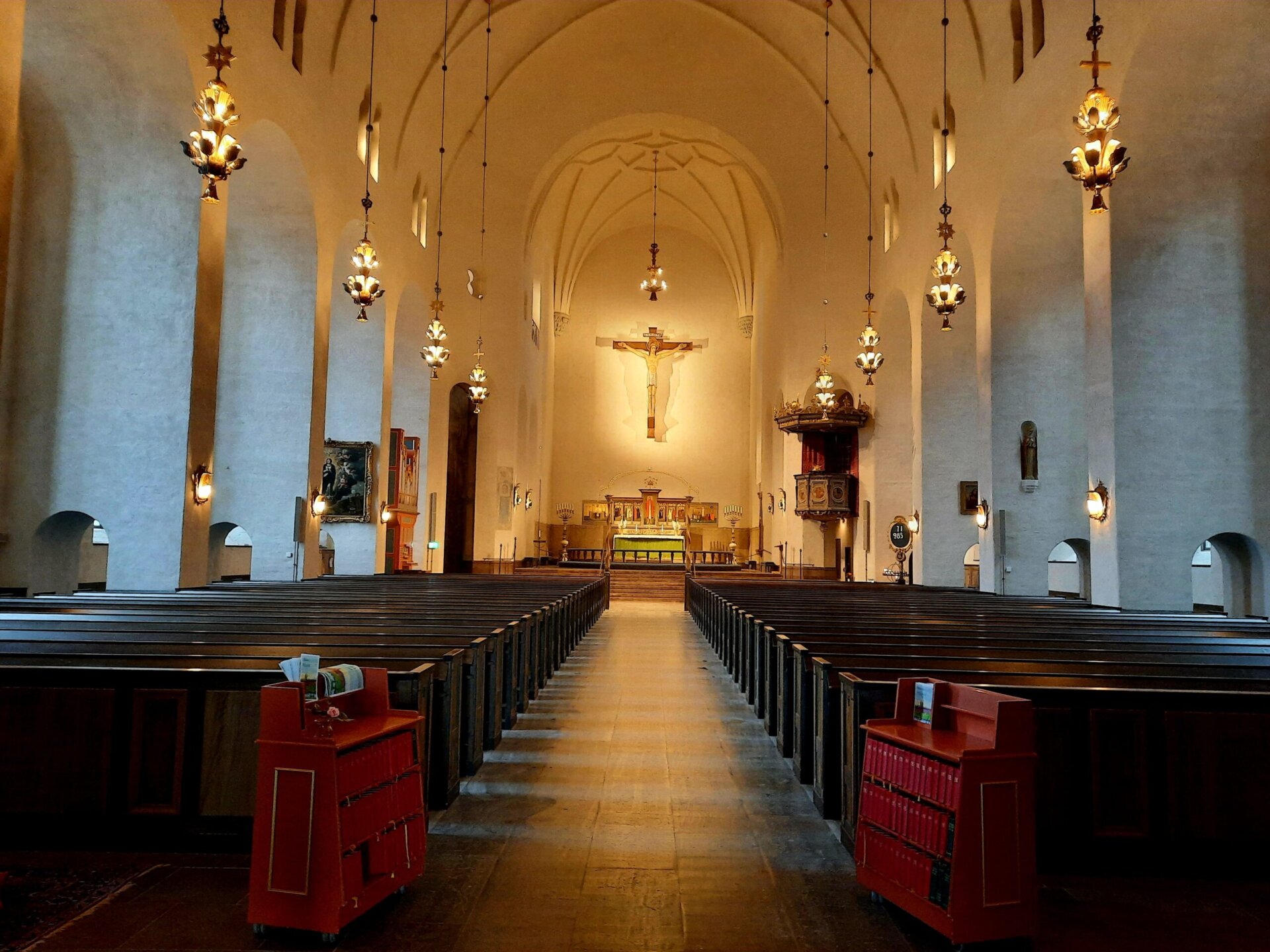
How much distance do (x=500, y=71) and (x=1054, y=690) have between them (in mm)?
18087

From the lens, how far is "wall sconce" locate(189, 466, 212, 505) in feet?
31.4

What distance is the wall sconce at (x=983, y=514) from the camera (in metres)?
13.1

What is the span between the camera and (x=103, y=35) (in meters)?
8.82

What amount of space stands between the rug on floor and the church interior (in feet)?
0.06

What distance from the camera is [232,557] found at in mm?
15016

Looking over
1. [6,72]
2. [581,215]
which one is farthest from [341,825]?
[581,215]

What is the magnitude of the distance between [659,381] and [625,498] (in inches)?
167

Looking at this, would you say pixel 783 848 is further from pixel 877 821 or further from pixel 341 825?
pixel 341 825

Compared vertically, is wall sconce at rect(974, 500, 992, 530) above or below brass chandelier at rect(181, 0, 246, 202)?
below

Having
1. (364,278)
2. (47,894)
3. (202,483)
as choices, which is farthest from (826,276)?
(47,894)

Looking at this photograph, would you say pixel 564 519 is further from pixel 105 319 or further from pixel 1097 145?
pixel 1097 145

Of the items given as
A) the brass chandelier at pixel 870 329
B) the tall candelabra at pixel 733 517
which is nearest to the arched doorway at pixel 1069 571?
the brass chandelier at pixel 870 329

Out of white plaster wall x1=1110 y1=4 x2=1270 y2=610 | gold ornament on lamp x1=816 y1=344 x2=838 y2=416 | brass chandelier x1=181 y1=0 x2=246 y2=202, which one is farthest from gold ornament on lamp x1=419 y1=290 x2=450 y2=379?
white plaster wall x1=1110 y1=4 x2=1270 y2=610

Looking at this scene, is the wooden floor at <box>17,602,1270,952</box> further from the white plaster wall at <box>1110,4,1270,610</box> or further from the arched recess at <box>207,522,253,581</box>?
the arched recess at <box>207,522,253,581</box>
